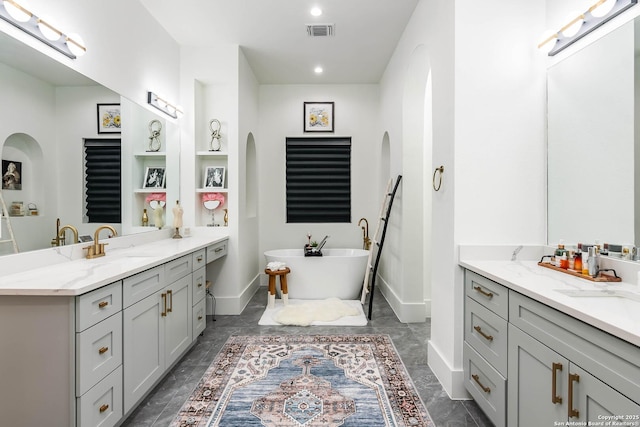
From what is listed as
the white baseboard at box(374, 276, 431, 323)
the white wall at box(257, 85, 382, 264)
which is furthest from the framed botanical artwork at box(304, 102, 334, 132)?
the white baseboard at box(374, 276, 431, 323)

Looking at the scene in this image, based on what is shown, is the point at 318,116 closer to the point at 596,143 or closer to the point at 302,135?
the point at 302,135

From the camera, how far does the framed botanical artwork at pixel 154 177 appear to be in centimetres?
302

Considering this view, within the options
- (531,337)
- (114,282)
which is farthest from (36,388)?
(531,337)

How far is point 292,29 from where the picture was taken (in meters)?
3.33

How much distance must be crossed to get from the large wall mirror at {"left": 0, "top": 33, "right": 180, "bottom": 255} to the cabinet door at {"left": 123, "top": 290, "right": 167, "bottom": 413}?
673mm

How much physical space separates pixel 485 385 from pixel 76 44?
10.3ft

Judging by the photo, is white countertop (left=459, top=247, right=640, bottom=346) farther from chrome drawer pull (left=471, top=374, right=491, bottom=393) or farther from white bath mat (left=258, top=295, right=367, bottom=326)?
white bath mat (left=258, top=295, right=367, bottom=326)

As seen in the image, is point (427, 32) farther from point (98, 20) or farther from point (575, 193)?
point (98, 20)

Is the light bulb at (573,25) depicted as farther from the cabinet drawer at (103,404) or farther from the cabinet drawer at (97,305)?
the cabinet drawer at (103,404)

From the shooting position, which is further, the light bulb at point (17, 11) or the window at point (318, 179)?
the window at point (318, 179)

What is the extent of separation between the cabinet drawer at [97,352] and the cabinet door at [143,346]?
0.25 feet

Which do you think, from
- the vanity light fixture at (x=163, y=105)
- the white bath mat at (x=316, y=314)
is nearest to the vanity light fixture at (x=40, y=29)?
the vanity light fixture at (x=163, y=105)

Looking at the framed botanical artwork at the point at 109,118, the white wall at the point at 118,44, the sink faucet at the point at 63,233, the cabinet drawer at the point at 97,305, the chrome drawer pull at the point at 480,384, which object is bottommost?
the chrome drawer pull at the point at 480,384

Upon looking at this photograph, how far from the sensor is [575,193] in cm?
188
